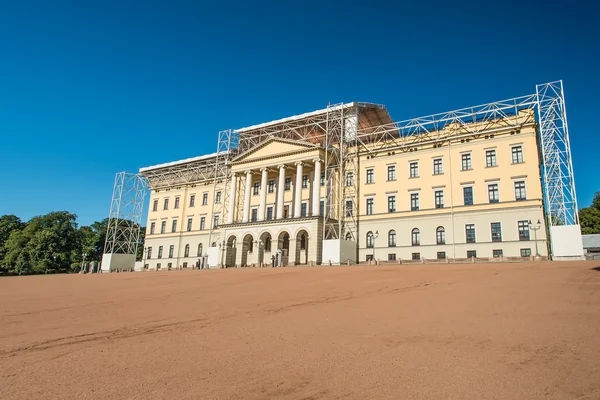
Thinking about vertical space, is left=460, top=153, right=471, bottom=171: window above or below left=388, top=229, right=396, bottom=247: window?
above

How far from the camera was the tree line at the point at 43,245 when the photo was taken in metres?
63.8

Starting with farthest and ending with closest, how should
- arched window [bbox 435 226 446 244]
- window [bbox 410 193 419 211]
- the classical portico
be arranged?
the classical portico → window [bbox 410 193 419 211] → arched window [bbox 435 226 446 244]

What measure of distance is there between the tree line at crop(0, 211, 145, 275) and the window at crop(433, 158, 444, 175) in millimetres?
55150

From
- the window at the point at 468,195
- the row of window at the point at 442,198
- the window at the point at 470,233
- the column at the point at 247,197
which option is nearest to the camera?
the row of window at the point at 442,198

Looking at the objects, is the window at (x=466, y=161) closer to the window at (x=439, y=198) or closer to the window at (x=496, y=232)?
the window at (x=439, y=198)

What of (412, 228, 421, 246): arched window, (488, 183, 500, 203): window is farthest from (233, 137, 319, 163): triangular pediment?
(488, 183, 500, 203): window

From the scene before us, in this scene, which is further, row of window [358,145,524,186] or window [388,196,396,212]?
window [388,196,396,212]

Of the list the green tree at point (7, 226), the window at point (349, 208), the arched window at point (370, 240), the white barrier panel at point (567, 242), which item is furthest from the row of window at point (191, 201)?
the white barrier panel at point (567, 242)

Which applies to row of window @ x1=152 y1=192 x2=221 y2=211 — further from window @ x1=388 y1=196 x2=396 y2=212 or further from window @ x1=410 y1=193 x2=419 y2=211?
window @ x1=410 y1=193 x2=419 y2=211

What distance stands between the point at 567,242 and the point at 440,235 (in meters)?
11.9

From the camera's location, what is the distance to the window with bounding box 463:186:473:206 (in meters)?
39.4

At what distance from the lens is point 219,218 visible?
56.6 m

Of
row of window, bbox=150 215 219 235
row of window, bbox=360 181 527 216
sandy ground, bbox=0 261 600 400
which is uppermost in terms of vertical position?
row of window, bbox=360 181 527 216

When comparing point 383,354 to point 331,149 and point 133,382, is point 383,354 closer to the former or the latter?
point 133,382
